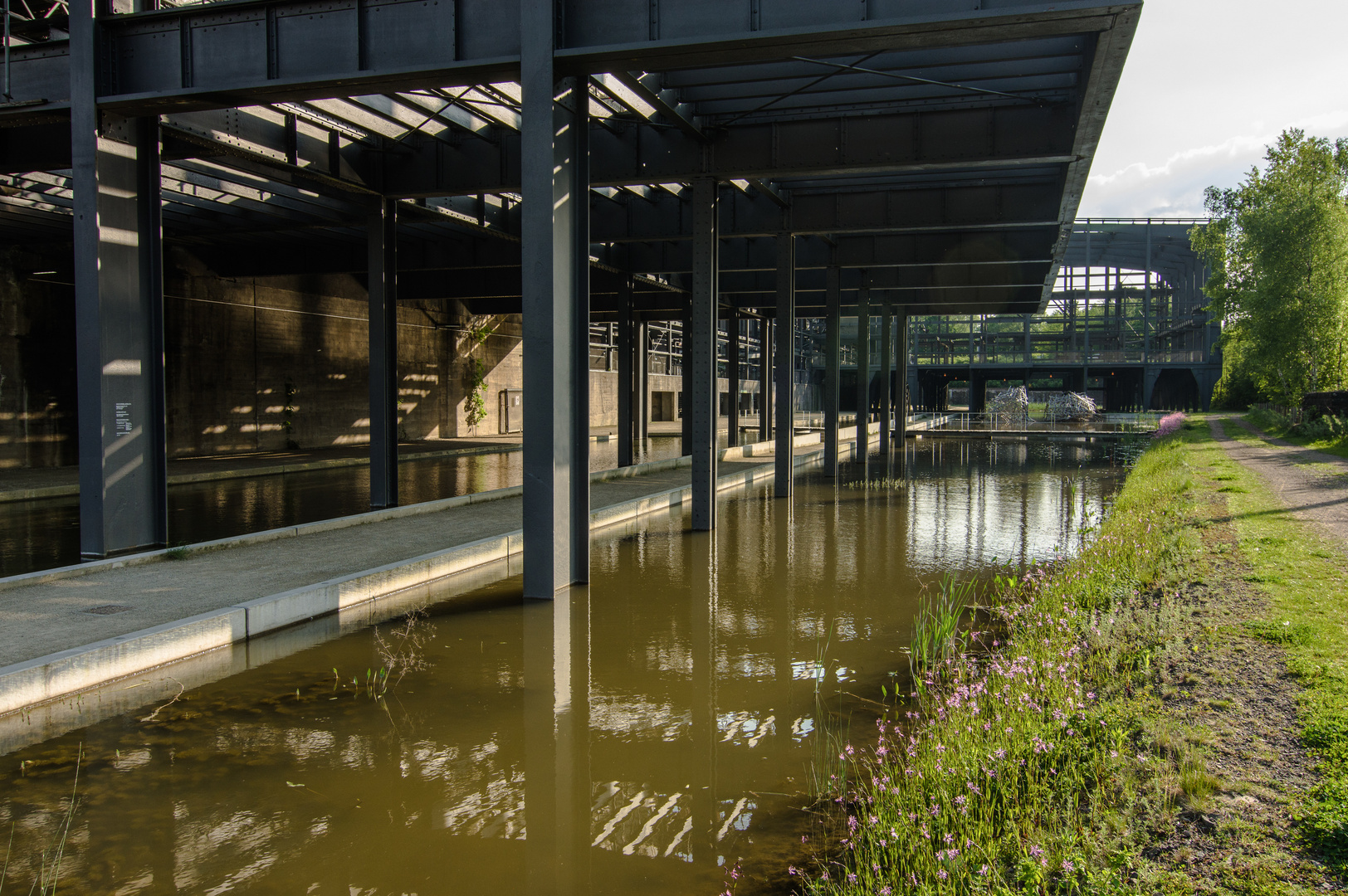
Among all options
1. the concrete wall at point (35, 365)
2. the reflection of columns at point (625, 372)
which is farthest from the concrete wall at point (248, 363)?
the reflection of columns at point (625, 372)

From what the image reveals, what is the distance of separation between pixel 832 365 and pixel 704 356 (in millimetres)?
7510

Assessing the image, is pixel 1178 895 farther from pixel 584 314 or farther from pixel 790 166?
pixel 790 166

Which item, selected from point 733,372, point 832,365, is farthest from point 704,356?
point 733,372

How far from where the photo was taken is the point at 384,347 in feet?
45.6

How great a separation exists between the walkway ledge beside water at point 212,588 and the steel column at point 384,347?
114cm

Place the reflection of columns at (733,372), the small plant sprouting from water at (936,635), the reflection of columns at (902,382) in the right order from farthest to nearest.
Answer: the reflection of columns at (902,382)
the reflection of columns at (733,372)
the small plant sprouting from water at (936,635)

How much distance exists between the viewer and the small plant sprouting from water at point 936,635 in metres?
6.07

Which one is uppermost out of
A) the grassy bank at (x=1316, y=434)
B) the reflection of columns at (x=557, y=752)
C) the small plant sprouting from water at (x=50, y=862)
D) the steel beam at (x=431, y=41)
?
the steel beam at (x=431, y=41)

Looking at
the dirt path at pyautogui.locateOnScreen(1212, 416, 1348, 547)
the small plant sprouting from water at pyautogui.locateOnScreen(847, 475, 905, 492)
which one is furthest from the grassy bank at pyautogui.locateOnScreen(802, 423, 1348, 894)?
the small plant sprouting from water at pyautogui.locateOnScreen(847, 475, 905, 492)

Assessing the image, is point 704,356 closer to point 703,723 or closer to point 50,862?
point 703,723

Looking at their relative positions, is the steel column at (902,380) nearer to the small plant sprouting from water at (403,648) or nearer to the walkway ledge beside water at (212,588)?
the walkway ledge beside water at (212,588)

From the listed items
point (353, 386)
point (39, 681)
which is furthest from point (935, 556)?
point (353, 386)

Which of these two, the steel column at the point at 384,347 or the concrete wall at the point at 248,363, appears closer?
the steel column at the point at 384,347

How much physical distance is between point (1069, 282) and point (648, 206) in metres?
64.1
